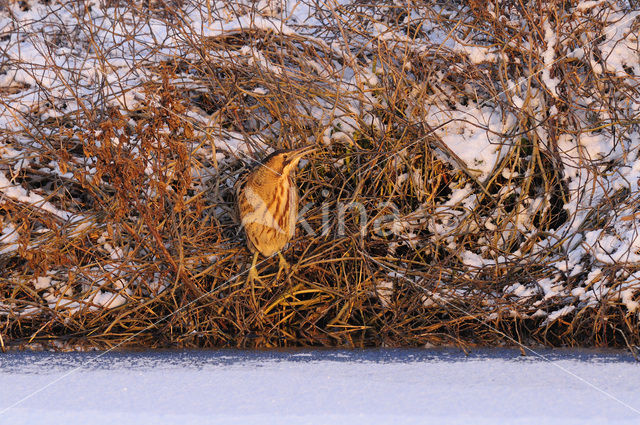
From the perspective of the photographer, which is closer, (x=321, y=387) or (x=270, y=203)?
(x=321, y=387)

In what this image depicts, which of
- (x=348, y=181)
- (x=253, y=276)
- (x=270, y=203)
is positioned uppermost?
(x=348, y=181)

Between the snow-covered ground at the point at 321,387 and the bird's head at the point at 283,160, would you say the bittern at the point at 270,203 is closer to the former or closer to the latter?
the bird's head at the point at 283,160

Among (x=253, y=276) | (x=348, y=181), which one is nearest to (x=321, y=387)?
(x=253, y=276)

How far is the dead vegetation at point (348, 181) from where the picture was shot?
258 cm

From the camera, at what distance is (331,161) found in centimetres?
283

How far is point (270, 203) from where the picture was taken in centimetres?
255

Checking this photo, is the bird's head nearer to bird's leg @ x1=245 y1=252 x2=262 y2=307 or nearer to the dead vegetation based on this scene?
the dead vegetation

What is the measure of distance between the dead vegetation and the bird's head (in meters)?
0.21

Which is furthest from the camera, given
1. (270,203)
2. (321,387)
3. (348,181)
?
(348,181)

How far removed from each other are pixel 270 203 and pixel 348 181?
47 cm

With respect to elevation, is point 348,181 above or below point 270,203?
above

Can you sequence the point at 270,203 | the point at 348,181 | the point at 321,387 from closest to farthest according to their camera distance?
the point at 321,387
the point at 270,203
the point at 348,181

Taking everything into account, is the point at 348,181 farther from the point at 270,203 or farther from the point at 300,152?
the point at 270,203

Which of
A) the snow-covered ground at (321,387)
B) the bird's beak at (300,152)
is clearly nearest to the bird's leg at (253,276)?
the snow-covered ground at (321,387)
